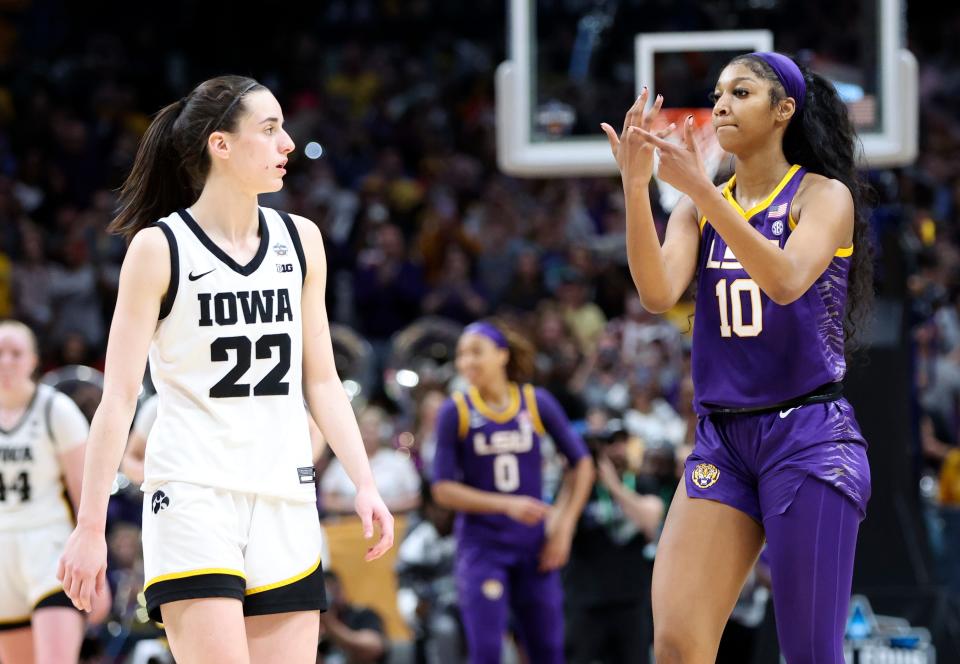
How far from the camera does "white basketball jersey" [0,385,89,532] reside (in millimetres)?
6488

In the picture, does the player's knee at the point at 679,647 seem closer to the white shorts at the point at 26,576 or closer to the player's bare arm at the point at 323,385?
the player's bare arm at the point at 323,385

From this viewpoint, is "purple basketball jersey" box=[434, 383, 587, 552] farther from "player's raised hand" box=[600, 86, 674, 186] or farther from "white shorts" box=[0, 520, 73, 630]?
"player's raised hand" box=[600, 86, 674, 186]

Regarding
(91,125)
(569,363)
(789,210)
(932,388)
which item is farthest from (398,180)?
(789,210)

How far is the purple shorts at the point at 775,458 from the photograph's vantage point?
417 cm

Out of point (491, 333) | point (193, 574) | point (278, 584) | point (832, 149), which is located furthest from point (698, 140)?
point (193, 574)

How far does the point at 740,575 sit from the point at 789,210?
3.62 feet

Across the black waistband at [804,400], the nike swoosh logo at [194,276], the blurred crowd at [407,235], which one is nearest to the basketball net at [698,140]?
the blurred crowd at [407,235]

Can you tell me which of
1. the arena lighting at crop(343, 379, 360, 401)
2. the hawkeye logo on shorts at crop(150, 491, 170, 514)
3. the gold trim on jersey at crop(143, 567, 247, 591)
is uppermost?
the hawkeye logo on shorts at crop(150, 491, 170, 514)

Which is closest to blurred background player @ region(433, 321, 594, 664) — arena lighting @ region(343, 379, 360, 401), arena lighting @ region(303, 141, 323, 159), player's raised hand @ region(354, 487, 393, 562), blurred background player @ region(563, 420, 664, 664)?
blurred background player @ region(563, 420, 664, 664)

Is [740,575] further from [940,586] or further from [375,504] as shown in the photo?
[940,586]

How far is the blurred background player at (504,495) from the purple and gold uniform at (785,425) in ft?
12.0

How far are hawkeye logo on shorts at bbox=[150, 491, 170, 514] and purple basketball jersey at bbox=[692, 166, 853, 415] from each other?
5.32 feet

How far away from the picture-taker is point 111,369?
3.95 meters

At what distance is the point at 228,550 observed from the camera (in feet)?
12.6
